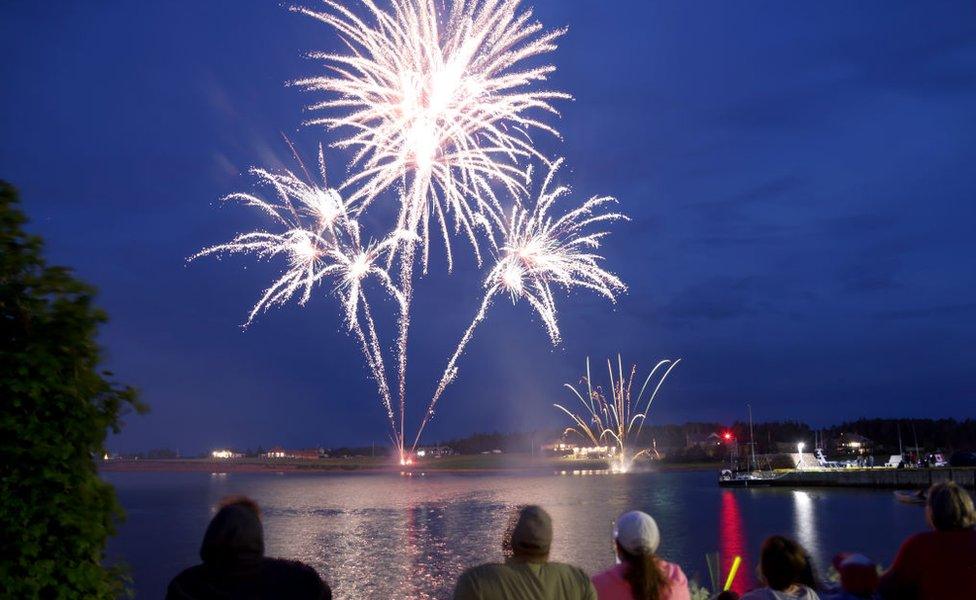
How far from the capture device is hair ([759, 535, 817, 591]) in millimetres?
4988

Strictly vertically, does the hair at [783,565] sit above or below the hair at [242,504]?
below

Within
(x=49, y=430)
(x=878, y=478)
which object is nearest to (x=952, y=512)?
(x=49, y=430)

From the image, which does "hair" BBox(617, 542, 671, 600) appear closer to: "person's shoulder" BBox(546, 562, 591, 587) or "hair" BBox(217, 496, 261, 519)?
"person's shoulder" BBox(546, 562, 591, 587)

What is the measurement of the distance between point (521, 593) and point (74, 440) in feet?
11.4

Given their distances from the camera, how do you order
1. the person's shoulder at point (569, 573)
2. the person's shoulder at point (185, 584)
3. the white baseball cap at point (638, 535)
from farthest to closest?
the white baseball cap at point (638, 535), the person's shoulder at point (569, 573), the person's shoulder at point (185, 584)

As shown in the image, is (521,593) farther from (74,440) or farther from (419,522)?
(419,522)

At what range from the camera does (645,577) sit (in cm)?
514

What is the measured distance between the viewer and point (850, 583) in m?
6.12

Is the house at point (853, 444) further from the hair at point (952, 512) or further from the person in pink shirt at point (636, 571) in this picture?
A: the person in pink shirt at point (636, 571)

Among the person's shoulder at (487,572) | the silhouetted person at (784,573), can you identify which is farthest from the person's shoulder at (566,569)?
the silhouetted person at (784,573)

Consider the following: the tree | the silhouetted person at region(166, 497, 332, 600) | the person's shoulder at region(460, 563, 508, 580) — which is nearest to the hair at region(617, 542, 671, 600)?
the person's shoulder at region(460, 563, 508, 580)

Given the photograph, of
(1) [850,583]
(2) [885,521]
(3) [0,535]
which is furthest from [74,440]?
(2) [885,521]

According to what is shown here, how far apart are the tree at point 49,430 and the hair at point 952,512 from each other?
5621 millimetres

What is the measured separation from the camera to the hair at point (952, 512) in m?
5.56
